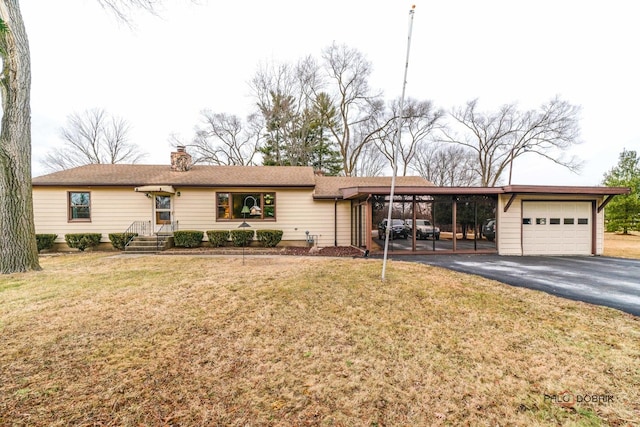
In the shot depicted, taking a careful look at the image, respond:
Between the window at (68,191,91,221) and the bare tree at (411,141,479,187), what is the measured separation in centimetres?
2853

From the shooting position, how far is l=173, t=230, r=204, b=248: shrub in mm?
11711

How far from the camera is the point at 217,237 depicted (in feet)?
39.2

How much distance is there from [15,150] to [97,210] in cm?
549

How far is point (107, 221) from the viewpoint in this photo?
12.0 meters

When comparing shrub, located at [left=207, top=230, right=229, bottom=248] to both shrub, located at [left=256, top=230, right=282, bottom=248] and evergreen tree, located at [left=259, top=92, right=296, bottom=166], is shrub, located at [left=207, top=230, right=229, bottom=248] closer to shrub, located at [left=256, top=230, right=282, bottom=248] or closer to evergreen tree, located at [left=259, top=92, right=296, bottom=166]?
shrub, located at [left=256, top=230, right=282, bottom=248]

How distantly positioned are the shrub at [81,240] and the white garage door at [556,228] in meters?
18.6

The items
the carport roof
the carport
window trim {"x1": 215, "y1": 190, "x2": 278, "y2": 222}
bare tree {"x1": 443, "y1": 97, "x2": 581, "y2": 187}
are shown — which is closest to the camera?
the carport roof

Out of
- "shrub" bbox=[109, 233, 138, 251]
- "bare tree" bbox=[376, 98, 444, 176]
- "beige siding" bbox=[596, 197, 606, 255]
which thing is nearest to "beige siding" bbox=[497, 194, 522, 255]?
"beige siding" bbox=[596, 197, 606, 255]

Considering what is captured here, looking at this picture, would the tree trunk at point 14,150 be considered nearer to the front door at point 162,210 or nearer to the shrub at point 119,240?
the shrub at point 119,240

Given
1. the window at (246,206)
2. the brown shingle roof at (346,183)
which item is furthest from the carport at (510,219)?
the window at (246,206)

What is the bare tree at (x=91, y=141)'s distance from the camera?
87.2ft

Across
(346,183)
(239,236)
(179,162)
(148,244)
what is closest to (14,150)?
(148,244)

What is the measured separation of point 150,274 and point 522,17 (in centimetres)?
1618

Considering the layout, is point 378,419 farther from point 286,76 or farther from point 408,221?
point 286,76
